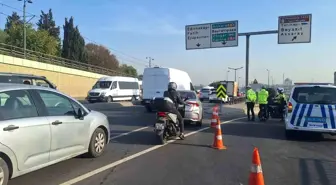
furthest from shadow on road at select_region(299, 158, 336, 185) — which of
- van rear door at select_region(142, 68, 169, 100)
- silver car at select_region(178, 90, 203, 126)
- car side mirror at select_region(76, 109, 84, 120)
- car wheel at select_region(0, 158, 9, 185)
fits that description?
van rear door at select_region(142, 68, 169, 100)

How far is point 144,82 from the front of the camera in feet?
75.4

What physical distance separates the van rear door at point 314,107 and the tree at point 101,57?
255 feet

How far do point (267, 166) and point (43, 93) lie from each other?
4.53 m

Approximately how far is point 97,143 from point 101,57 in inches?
3217

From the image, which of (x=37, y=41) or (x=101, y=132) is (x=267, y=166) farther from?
(x=37, y=41)

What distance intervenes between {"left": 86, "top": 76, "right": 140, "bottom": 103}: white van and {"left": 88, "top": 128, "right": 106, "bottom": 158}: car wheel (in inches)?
1002

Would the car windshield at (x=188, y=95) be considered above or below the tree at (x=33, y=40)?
below

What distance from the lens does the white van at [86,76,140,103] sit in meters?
33.6

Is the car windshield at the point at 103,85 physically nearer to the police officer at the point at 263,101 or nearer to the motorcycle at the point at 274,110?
the police officer at the point at 263,101

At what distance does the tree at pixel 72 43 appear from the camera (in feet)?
224

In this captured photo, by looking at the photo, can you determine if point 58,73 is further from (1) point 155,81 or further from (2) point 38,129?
(2) point 38,129

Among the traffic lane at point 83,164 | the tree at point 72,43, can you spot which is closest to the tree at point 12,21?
the tree at point 72,43

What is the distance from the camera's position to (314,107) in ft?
35.9

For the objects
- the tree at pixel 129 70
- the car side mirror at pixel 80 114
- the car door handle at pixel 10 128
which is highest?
the tree at pixel 129 70
